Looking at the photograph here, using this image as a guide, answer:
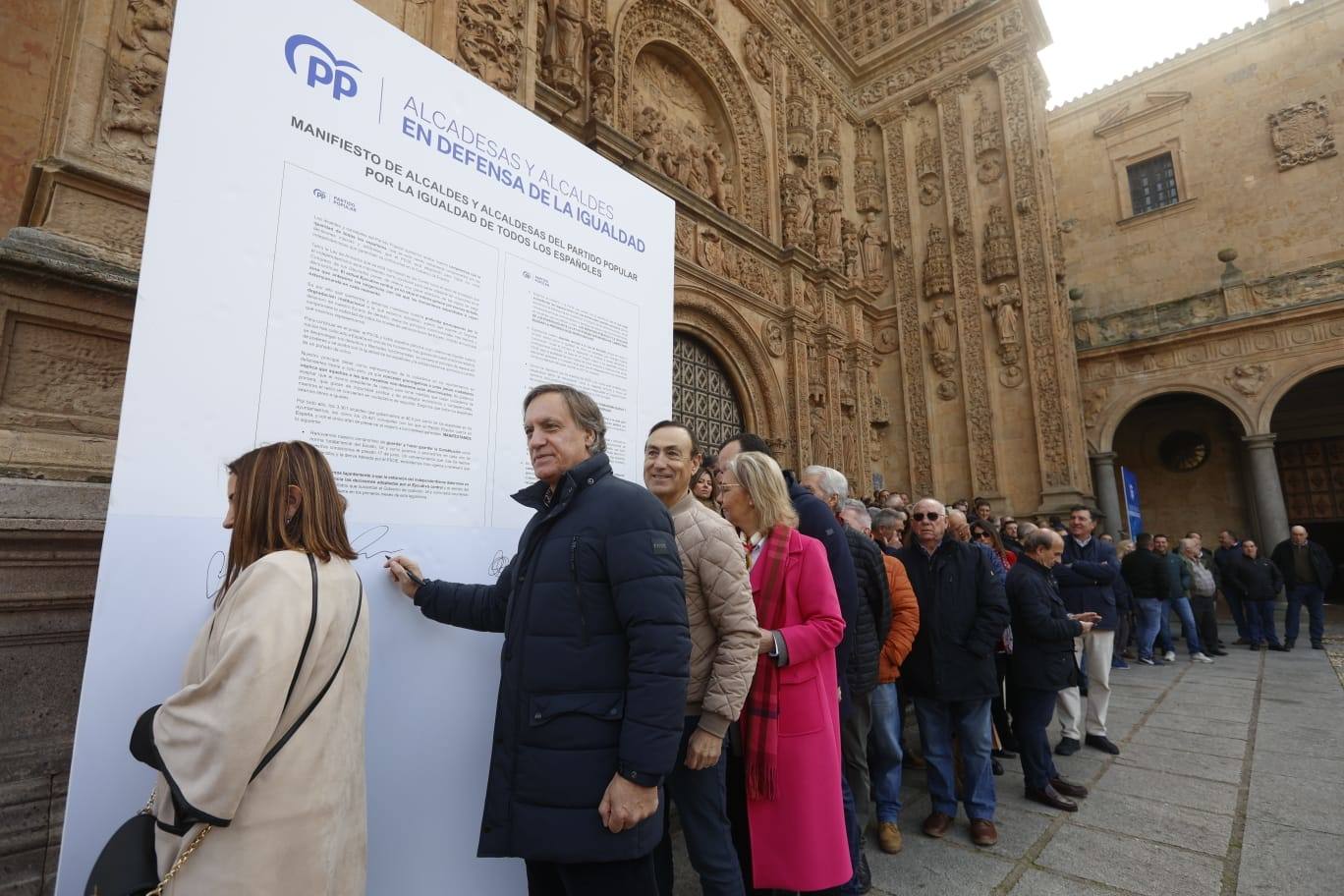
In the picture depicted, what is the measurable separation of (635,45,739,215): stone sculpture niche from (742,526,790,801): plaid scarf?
27.2 ft

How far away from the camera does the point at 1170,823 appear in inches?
135

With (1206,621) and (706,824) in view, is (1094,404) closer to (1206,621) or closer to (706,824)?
(1206,621)

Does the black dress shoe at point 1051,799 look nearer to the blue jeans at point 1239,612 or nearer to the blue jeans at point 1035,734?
the blue jeans at point 1035,734

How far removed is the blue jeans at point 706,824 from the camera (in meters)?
2.10

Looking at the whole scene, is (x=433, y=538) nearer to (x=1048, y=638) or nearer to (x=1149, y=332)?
(x=1048, y=638)

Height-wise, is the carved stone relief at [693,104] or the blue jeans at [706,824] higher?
the carved stone relief at [693,104]

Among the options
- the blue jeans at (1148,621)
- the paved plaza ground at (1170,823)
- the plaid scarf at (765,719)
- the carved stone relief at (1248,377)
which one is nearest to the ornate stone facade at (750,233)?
the plaid scarf at (765,719)

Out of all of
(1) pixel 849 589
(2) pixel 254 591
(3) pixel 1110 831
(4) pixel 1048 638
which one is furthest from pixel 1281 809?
(2) pixel 254 591

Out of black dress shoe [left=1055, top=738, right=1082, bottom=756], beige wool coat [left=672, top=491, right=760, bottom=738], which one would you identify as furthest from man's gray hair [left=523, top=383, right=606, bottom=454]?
black dress shoe [left=1055, top=738, right=1082, bottom=756]

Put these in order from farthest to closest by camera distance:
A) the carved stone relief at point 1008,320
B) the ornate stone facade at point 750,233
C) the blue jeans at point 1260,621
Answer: the carved stone relief at point 1008,320 < the blue jeans at point 1260,621 < the ornate stone facade at point 750,233

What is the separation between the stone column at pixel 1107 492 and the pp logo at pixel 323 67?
15.3m

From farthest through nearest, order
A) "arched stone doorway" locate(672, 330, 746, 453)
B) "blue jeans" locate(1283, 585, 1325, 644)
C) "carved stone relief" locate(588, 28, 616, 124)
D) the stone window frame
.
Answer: the stone window frame, "blue jeans" locate(1283, 585, 1325, 644), "arched stone doorway" locate(672, 330, 746, 453), "carved stone relief" locate(588, 28, 616, 124)

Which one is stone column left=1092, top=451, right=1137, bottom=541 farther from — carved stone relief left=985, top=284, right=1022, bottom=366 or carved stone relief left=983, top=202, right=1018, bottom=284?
carved stone relief left=983, top=202, right=1018, bottom=284

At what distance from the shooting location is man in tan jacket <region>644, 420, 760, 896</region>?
6.61 feet
